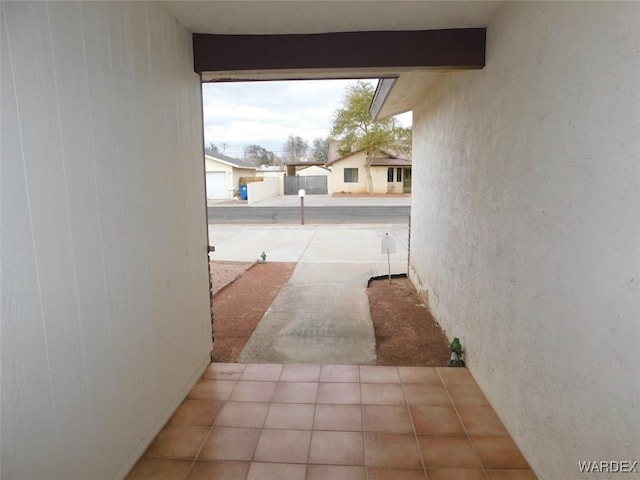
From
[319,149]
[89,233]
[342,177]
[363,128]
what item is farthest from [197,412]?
[319,149]

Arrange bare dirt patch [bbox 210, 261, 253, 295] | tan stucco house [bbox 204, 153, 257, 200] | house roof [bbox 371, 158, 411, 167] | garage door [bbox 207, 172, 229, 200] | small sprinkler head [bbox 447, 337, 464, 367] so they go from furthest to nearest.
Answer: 1. house roof [bbox 371, 158, 411, 167]
2. garage door [bbox 207, 172, 229, 200]
3. tan stucco house [bbox 204, 153, 257, 200]
4. bare dirt patch [bbox 210, 261, 253, 295]
5. small sprinkler head [bbox 447, 337, 464, 367]

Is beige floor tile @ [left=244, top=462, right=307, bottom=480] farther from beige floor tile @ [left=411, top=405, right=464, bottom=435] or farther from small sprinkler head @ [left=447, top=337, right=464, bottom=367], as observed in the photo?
small sprinkler head @ [left=447, top=337, right=464, bottom=367]

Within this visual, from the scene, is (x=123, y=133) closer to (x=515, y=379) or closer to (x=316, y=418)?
(x=316, y=418)

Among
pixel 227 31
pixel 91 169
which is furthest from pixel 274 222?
pixel 91 169

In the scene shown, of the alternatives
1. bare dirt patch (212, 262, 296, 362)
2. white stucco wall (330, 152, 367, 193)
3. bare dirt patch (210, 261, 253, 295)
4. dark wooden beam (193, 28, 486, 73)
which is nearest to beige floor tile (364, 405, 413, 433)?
bare dirt patch (212, 262, 296, 362)

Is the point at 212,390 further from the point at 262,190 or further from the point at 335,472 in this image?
the point at 262,190

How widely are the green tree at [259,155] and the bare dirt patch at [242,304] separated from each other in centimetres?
3990

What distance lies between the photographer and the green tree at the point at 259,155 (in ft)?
150

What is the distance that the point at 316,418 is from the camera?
243 cm

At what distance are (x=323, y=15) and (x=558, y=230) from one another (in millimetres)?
1830

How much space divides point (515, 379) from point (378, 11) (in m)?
2.28

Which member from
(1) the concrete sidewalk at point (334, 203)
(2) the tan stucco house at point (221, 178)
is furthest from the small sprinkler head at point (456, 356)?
(2) the tan stucco house at point (221, 178)

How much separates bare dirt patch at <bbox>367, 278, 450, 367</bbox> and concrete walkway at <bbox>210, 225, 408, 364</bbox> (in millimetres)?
120

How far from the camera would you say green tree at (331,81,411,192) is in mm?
23266
